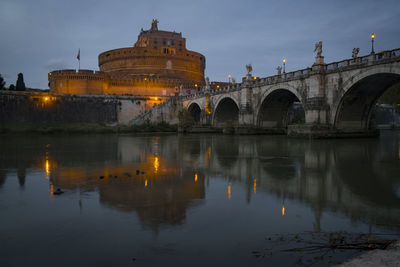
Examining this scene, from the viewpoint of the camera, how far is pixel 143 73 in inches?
2886

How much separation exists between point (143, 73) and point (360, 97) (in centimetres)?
5638

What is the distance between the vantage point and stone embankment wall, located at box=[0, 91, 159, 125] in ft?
155

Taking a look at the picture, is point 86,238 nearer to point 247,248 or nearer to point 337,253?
point 247,248

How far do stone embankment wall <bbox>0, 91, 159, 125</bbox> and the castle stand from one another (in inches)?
201

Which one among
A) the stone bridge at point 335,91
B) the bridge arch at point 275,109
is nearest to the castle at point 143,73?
the bridge arch at point 275,109

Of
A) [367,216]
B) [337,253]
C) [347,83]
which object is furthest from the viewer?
[347,83]

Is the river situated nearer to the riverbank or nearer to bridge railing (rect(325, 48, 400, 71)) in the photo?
the riverbank

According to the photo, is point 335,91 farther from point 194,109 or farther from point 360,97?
point 194,109

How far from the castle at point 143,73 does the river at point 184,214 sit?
53621 mm

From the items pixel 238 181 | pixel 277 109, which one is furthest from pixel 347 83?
pixel 238 181

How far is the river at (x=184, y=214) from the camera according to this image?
354cm

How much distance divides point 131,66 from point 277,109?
48312 millimetres

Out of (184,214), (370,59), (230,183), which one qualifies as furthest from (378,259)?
(370,59)

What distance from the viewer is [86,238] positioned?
3.99m
